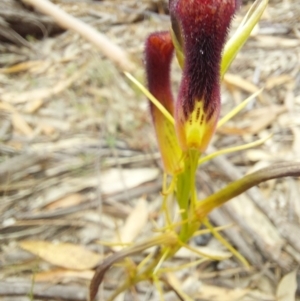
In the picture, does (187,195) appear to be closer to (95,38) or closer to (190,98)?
(190,98)

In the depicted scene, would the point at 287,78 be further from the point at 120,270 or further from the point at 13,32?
the point at 13,32

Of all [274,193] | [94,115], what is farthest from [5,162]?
[274,193]

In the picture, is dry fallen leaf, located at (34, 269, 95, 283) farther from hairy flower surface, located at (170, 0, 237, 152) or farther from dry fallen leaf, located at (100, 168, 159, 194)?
hairy flower surface, located at (170, 0, 237, 152)

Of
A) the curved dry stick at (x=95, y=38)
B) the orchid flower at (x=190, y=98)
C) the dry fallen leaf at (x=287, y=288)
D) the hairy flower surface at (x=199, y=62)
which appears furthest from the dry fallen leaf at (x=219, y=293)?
the curved dry stick at (x=95, y=38)

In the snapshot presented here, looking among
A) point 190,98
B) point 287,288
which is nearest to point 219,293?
point 287,288

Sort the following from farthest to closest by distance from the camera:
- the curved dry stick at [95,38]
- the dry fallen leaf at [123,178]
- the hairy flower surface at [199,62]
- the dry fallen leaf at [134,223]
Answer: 1. the curved dry stick at [95,38]
2. the dry fallen leaf at [123,178]
3. the dry fallen leaf at [134,223]
4. the hairy flower surface at [199,62]

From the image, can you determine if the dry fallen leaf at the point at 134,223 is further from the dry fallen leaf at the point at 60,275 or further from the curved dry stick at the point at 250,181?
the curved dry stick at the point at 250,181

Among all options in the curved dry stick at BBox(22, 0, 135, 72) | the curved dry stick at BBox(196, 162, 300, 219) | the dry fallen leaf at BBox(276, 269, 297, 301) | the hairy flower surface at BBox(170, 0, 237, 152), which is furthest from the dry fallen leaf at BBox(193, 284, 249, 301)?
the curved dry stick at BBox(22, 0, 135, 72)
